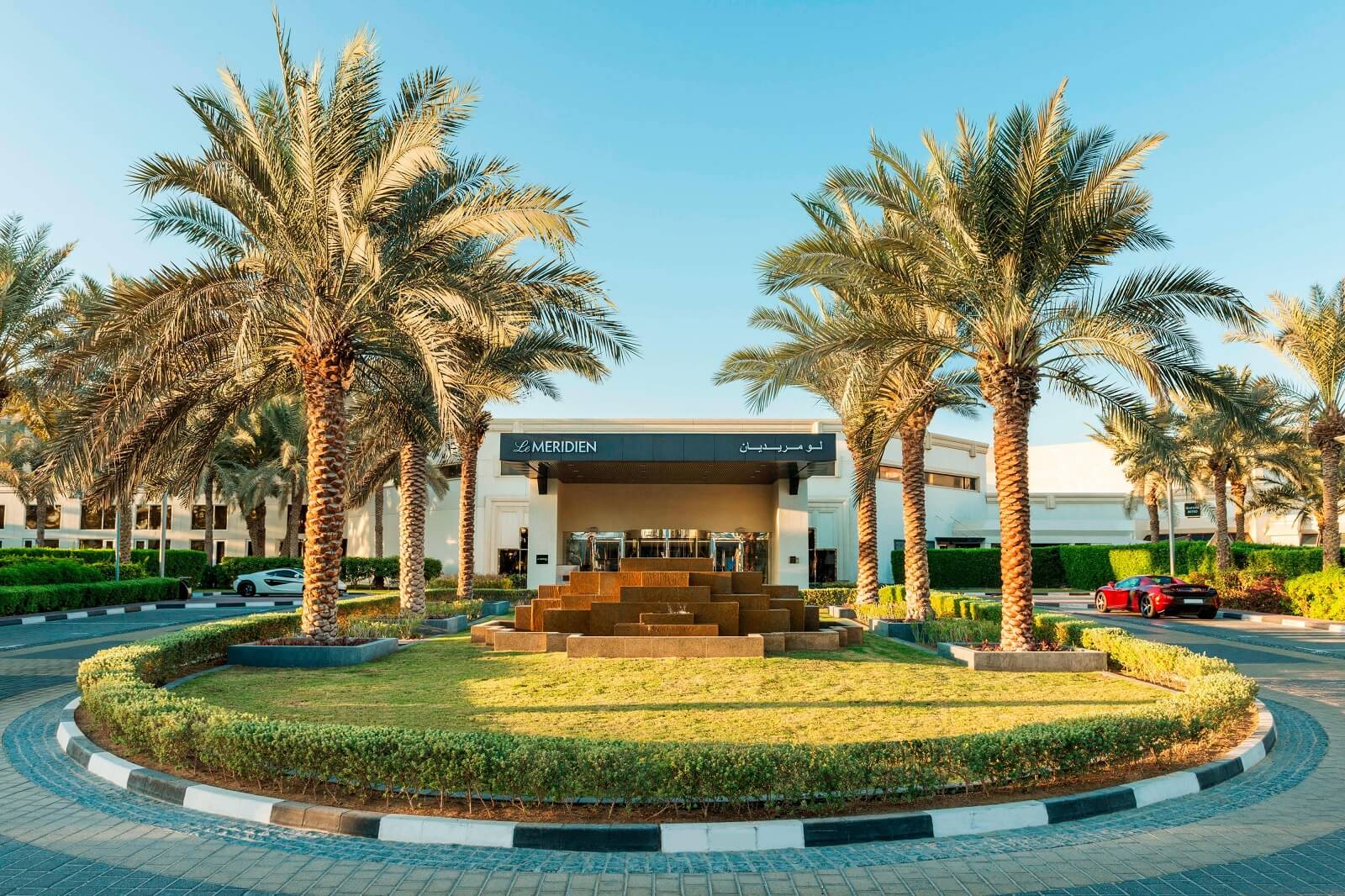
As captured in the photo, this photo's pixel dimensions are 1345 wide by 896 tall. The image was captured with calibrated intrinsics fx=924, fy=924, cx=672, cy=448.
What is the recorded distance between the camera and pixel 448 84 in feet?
48.0

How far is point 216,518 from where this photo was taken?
58.5 meters

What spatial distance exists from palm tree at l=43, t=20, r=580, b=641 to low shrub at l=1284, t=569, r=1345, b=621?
2316 cm

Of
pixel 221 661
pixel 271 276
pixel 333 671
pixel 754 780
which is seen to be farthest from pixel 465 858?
pixel 271 276

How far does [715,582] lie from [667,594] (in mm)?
1138

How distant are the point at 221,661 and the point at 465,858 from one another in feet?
35.3

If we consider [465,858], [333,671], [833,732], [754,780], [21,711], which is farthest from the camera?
[333,671]

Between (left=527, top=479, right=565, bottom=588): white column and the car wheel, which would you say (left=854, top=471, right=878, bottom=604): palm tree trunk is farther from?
the car wheel

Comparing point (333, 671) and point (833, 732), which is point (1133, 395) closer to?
point (833, 732)

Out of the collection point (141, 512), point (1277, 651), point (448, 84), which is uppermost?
point (448, 84)

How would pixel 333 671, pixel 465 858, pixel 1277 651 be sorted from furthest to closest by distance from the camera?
1. pixel 1277 651
2. pixel 333 671
3. pixel 465 858

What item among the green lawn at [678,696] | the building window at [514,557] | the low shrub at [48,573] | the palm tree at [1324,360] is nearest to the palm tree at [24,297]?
the low shrub at [48,573]

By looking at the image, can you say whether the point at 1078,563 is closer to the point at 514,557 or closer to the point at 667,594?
the point at 514,557

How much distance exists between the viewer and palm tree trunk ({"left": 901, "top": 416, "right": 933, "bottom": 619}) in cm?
2020

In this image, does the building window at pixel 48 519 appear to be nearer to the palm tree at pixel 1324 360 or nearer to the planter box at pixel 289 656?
the planter box at pixel 289 656
